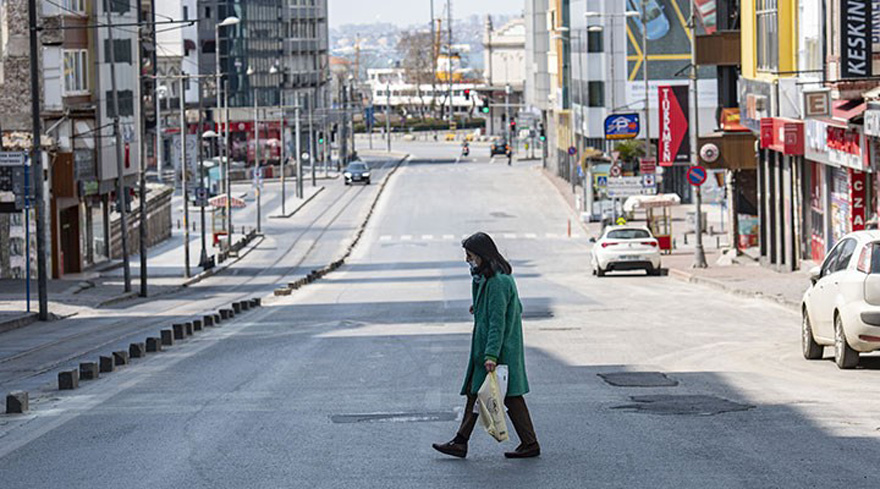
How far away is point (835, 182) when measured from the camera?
40.8m

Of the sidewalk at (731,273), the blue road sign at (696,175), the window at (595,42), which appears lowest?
the sidewalk at (731,273)

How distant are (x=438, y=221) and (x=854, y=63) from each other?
55240mm

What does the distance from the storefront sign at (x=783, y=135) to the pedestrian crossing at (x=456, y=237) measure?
3011cm

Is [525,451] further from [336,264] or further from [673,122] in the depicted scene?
[336,264]

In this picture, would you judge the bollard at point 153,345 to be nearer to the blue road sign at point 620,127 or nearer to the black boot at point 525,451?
the black boot at point 525,451

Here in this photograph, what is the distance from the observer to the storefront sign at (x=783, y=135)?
4206cm

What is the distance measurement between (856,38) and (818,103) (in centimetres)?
401

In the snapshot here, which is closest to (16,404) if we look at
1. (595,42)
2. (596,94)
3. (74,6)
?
(74,6)

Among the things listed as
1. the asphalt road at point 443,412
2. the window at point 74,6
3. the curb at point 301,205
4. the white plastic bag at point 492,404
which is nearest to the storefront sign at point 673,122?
the window at point 74,6

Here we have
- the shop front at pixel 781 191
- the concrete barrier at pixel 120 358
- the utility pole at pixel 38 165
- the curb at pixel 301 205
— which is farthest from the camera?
the curb at pixel 301 205

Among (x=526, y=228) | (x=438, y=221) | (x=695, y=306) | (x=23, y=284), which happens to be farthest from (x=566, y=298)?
(x=438, y=221)

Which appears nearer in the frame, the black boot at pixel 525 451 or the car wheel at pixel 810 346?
the black boot at pixel 525 451

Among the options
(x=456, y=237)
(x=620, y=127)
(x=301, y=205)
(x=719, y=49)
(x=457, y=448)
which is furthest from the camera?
(x=301, y=205)

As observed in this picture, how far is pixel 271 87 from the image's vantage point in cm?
15025
